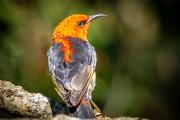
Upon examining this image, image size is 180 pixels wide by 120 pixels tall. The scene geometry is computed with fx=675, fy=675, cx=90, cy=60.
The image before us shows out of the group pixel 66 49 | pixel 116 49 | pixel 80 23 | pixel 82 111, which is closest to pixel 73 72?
pixel 66 49

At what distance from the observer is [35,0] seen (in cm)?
1457

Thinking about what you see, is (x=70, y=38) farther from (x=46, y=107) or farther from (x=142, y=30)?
(x=142, y=30)

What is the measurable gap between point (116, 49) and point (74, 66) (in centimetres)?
506

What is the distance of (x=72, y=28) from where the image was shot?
35.8 ft

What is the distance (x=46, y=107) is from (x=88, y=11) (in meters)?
6.42

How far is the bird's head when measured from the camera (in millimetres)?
10836

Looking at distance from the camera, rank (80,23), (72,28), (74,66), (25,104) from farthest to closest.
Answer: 1. (80,23)
2. (72,28)
3. (74,66)
4. (25,104)

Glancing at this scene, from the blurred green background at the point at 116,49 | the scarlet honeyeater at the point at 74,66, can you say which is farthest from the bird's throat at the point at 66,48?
the blurred green background at the point at 116,49

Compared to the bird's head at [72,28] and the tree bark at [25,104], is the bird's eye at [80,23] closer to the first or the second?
the bird's head at [72,28]

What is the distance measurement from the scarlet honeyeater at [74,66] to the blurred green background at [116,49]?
8.00ft

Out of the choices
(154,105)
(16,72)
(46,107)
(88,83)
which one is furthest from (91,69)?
(154,105)

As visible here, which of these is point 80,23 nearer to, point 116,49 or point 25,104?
point 25,104

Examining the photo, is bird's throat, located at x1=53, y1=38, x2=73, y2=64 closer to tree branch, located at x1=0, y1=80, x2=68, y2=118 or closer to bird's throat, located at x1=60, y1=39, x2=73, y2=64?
bird's throat, located at x1=60, y1=39, x2=73, y2=64

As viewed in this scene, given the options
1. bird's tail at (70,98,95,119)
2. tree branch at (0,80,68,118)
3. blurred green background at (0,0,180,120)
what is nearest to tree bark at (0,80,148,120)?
tree branch at (0,80,68,118)
